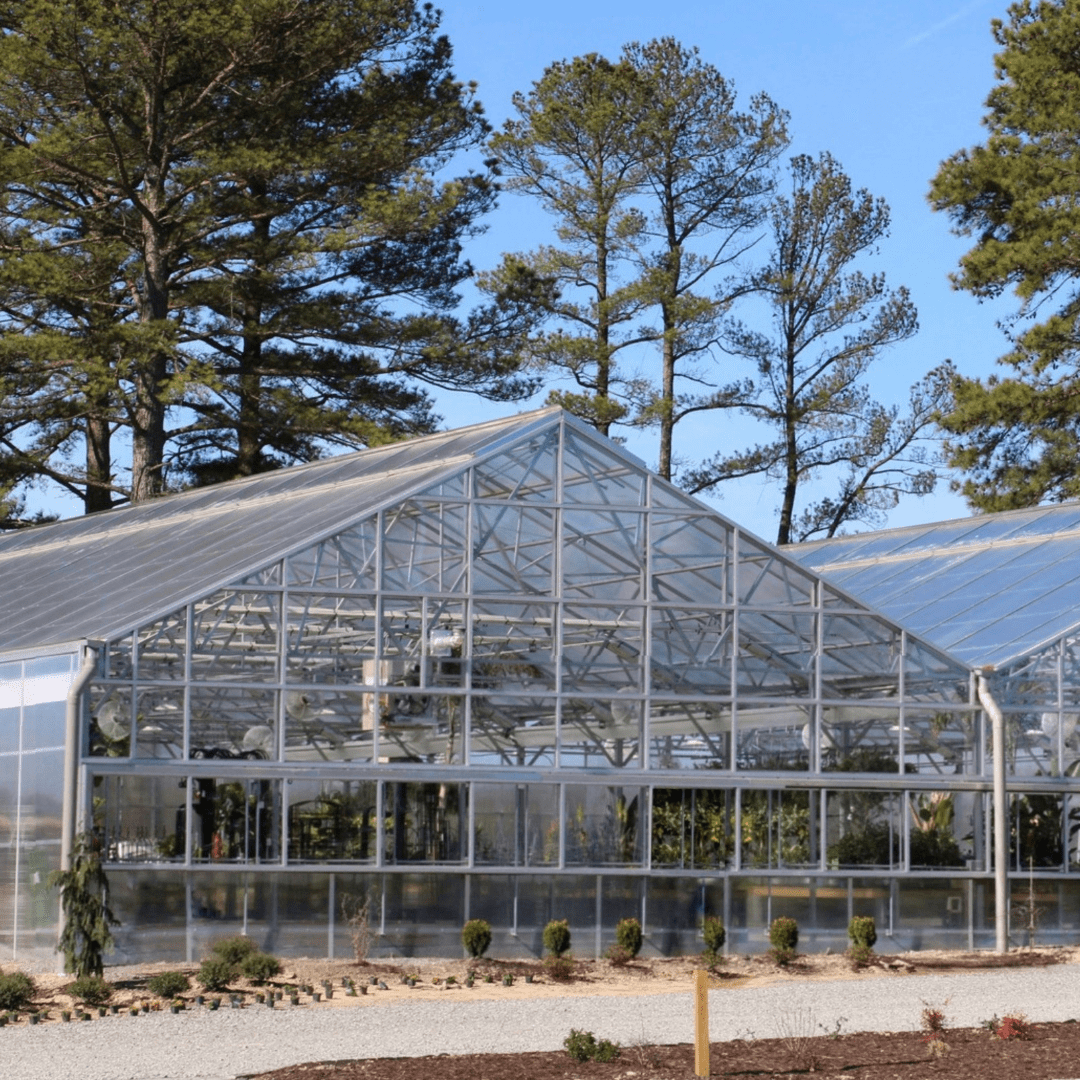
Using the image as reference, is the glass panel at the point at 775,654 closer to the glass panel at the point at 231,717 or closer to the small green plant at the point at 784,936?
the small green plant at the point at 784,936

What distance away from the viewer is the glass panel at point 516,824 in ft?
72.2

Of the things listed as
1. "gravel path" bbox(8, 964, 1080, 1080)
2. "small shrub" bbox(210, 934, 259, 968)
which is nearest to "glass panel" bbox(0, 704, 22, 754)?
"small shrub" bbox(210, 934, 259, 968)

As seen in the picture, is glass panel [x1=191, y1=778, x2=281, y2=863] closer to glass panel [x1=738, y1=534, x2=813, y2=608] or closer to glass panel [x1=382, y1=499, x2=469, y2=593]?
glass panel [x1=382, y1=499, x2=469, y2=593]

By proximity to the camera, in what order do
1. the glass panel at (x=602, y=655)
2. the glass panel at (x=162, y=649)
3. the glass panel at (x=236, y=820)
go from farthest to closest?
the glass panel at (x=602, y=655) → the glass panel at (x=236, y=820) → the glass panel at (x=162, y=649)

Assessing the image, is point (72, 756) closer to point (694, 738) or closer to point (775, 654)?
point (694, 738)

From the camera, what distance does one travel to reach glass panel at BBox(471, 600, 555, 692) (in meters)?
22.3

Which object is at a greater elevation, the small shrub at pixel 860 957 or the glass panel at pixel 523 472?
the glass panel at pixel 523 472

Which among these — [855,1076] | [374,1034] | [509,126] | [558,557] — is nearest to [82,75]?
[509,126]

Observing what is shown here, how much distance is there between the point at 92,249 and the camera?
126ft

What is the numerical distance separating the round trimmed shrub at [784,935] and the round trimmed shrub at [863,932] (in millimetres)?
699

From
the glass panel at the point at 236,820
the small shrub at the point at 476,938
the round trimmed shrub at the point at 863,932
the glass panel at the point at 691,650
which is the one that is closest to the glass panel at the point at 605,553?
the glass panel at the point at 691,650

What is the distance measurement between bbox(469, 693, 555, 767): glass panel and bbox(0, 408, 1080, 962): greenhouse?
41 millimetres

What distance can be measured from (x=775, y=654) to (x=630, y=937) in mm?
4005

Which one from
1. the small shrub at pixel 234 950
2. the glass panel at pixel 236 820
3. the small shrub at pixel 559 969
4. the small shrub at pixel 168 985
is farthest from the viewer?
the glass panel at pixel 236 820
